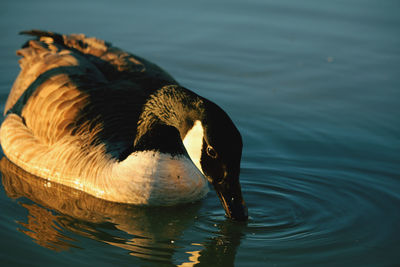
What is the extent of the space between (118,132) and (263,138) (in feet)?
8.05

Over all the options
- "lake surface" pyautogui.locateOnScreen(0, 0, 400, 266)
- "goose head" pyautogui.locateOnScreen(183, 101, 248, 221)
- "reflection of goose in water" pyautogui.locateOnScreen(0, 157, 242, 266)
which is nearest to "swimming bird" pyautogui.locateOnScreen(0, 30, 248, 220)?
"goose head" pyautogui.locateOnScreen(183, 101, 248, 221)

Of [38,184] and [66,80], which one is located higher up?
[66,80]

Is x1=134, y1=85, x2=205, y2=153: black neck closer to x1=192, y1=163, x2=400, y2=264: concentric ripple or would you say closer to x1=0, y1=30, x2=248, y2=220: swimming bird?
x1=0, y1=30, x2=248, y2=220: swimming bird

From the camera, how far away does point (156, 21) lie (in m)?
13.0

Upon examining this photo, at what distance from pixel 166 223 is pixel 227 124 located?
1.58 m

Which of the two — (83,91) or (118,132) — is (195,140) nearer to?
(118,132)

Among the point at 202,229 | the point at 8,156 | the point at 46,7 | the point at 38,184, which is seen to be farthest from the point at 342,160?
the point at 46,7

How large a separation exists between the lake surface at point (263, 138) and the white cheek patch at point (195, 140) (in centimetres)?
88

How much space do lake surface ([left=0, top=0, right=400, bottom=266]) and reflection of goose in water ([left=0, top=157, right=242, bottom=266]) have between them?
17mm

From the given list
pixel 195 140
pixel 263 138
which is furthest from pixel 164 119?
pixel 263 138

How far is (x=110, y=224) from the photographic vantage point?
6410 mm

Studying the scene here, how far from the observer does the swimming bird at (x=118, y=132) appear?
19.2 feet

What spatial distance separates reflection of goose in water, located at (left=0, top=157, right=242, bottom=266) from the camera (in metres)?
5.94

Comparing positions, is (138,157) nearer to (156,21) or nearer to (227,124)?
(227,124)
